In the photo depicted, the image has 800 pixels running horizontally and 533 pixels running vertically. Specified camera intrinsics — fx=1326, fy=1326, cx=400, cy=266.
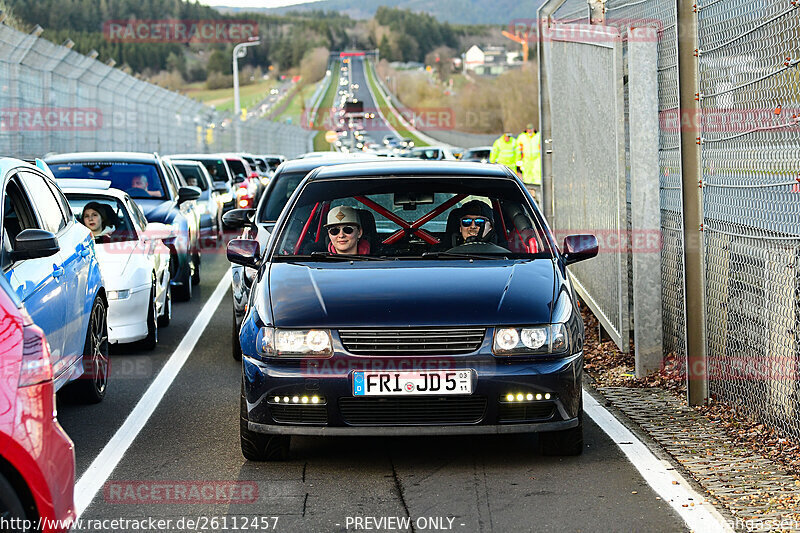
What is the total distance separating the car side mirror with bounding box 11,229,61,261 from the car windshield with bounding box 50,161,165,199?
9286mm

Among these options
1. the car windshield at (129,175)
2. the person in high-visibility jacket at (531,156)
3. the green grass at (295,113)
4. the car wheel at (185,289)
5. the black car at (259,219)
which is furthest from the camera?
the green grass at (295,113)

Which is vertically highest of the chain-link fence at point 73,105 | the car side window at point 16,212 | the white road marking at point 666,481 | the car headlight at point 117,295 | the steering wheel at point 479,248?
the chain-link fence at point 73,105

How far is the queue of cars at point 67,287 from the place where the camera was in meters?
4.18

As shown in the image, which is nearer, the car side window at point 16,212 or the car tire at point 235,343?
the car side window at point 16,212

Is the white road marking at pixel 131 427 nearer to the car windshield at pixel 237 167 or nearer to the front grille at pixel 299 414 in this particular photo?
the front grille at pixel 299 414

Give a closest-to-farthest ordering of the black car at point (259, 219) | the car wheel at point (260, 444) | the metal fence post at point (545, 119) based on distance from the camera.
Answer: the car wheel at point (260, 444) → the black car at point (259, 219) → the metal fence post at point (545, 119)

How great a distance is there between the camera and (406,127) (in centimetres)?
16550

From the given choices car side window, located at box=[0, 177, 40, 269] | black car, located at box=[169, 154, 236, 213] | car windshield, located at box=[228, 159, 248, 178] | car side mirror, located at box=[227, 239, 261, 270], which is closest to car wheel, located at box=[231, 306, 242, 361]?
car side mirror, located at box=[227, 239, 261, 270]

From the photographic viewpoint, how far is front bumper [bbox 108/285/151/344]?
10.6m

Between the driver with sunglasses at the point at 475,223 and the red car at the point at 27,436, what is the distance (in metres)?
3.82

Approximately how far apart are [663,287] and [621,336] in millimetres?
513

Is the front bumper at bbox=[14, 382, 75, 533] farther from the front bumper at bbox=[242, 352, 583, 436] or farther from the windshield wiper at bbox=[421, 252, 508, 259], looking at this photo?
the windshield wiper at bbox=[421, 252, 508, 259]

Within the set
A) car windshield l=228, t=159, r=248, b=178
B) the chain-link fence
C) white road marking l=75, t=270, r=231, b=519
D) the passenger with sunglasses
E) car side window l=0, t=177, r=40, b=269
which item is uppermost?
the chain-link fence

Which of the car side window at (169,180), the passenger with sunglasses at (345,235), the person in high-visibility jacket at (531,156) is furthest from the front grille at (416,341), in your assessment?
the person in high-visibility jacket at (531,156)
